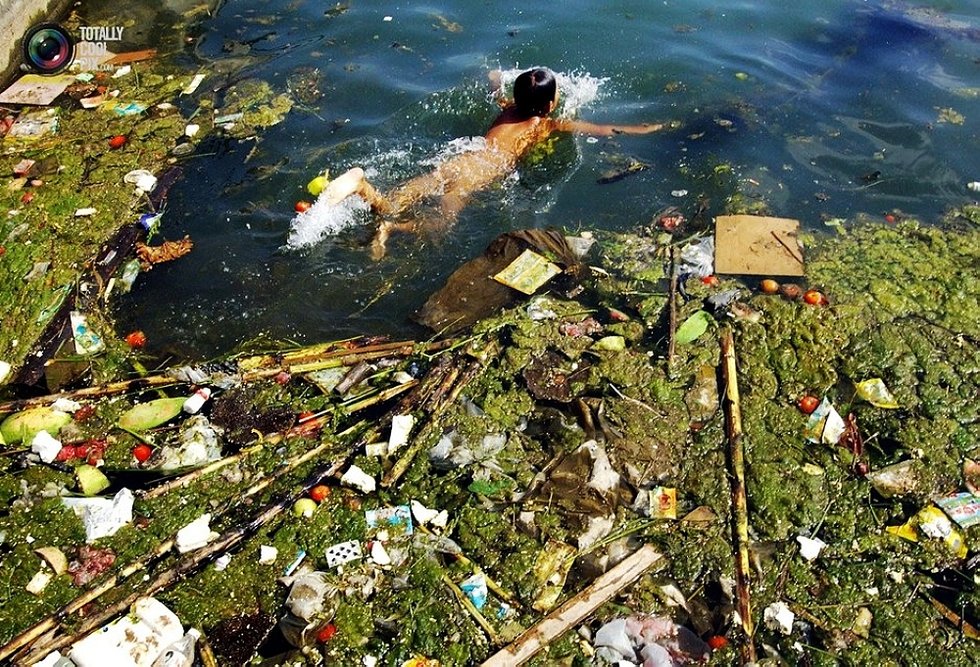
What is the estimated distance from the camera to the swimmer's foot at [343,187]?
5008 millimetres

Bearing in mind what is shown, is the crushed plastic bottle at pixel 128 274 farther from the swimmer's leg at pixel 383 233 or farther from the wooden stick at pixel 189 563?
the wooden stick at pixel 189 563

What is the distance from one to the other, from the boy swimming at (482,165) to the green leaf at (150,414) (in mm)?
1935

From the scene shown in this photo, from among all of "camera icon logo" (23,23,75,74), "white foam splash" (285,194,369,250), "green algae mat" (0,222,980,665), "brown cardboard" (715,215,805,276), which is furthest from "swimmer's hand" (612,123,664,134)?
"camera icon logo" (23,23,75,74)

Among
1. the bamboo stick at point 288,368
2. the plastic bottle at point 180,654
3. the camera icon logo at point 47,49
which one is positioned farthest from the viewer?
the camera icon logo at point 47,49

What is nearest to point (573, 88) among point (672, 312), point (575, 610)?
point (672, 312)

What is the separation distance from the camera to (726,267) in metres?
4.86

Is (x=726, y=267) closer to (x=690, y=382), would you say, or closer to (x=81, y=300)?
(x=690, y=382)

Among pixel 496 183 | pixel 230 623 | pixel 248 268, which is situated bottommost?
pixel 230 623

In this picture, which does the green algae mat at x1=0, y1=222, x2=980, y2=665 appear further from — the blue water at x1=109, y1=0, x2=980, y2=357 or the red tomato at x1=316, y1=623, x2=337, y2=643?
the blue water at x1=109, y1=0, x2=980, y2=357

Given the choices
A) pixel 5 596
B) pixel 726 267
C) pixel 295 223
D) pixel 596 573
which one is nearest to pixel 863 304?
pixel 726 267

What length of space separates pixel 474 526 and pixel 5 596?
2158 mm

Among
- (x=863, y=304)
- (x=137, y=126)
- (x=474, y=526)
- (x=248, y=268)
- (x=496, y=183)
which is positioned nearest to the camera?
(x=474, y=526)

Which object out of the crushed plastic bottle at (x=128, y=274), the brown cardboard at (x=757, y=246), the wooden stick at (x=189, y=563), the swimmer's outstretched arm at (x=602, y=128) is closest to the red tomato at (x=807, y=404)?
the brown cardboard at (x=757, y=246)

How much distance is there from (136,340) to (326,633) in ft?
8.41
